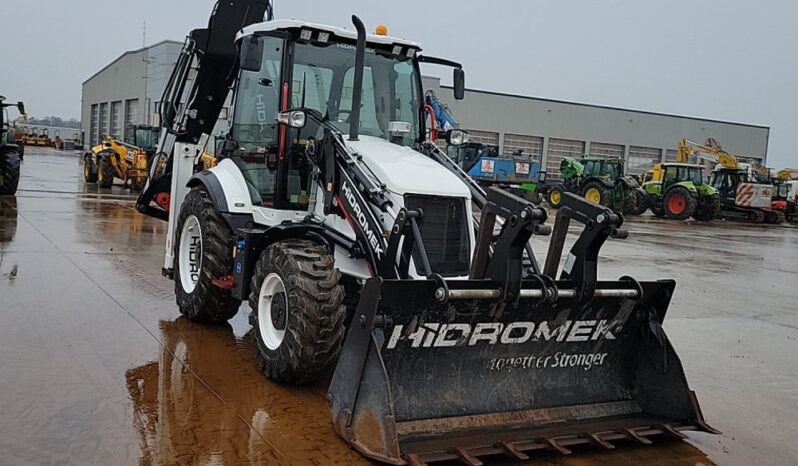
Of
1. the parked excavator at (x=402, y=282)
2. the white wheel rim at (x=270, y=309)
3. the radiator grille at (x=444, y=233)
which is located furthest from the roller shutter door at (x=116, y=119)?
the radiator grille at (x=444, y=233)

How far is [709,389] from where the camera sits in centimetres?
621

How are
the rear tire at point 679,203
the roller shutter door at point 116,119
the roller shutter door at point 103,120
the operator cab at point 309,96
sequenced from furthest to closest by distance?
the roller shutter door at point 103,120, the roller shutter door at point 116,119, the rear tire at point 679,203, the operator cab at point 309,96

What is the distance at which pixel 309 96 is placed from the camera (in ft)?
19.8

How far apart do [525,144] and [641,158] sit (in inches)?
391

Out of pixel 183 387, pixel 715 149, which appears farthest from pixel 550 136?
pixel 183 387

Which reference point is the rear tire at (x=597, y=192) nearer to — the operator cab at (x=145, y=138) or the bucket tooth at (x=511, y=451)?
the operator cab at (x=145, y=138)

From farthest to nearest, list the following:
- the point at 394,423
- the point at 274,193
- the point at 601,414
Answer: the point at 274,193
the point at 601,414
the point at 394,423

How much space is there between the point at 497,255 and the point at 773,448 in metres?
2.30

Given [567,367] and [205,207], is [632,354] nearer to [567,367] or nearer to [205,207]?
[567,367]

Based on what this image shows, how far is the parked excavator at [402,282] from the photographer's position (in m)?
4.32

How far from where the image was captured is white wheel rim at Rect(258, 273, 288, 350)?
17.2ft

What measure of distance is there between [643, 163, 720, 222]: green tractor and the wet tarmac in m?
20.7

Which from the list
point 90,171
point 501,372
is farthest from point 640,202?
point 501,372

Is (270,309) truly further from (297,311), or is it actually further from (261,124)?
(261,124)
